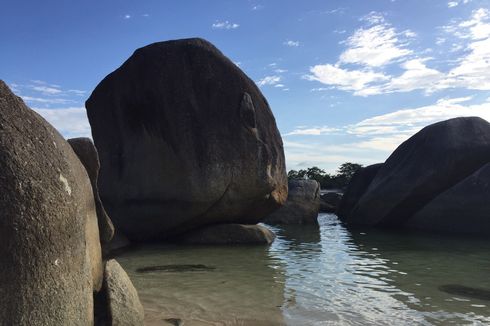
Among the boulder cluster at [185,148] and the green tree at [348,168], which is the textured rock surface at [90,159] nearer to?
the boulder cluster at [185,148]

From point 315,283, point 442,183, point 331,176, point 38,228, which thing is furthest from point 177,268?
point 331,176

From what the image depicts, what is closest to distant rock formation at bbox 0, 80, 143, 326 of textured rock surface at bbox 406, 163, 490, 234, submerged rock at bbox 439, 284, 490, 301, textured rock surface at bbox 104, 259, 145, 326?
textured rock surface at bbox 104, 259, 145, 326

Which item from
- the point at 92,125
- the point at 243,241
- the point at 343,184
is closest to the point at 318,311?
the point at 243,241

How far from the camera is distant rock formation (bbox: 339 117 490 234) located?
51.8 ft

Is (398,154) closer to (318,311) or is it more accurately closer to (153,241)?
(153,241)

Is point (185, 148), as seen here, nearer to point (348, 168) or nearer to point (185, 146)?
point (185, 146)

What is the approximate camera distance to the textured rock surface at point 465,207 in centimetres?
1546

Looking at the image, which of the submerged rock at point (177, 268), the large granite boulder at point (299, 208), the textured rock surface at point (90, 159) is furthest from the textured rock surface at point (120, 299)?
the large granite boulder at point (299, 208)

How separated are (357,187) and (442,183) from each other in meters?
6.64

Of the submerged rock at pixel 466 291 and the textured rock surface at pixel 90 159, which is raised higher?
the textured rock surface at pixel 90 159

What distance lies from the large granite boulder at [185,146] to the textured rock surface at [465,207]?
6.33m

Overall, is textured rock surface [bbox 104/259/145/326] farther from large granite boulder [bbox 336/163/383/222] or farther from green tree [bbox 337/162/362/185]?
green tree [bbox 337/162/362/185]

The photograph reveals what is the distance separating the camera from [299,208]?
20531 millimetres

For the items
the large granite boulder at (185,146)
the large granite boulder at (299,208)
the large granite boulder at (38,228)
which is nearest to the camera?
the large granite boulder at (38,228)
